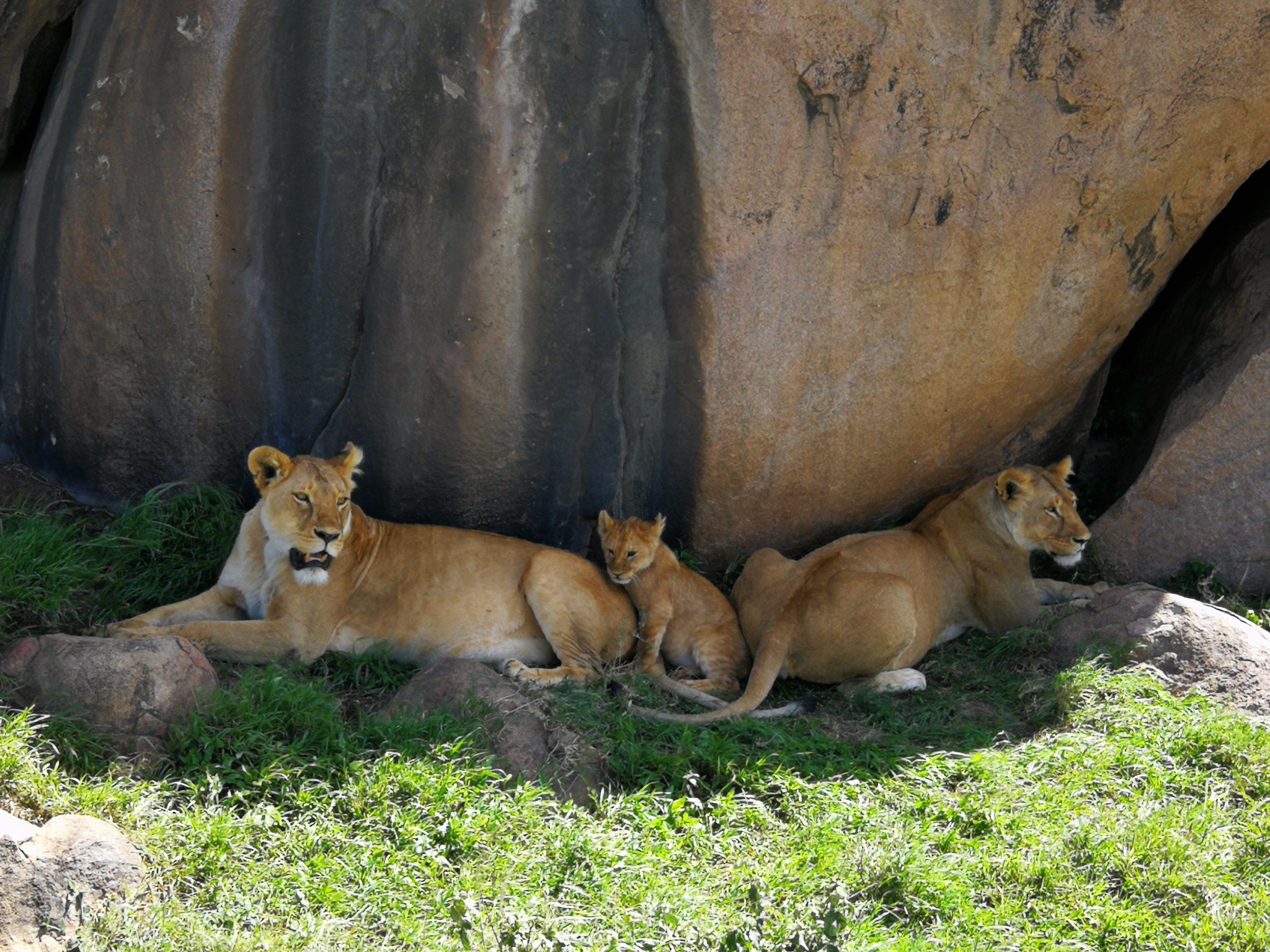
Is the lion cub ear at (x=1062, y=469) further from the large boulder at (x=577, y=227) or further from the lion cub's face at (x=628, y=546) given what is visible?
the lion cub's face at (x=628, y=546)

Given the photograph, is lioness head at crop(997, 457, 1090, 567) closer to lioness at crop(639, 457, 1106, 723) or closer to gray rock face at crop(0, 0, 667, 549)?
lioness at crop(639, 457, 1106, 723)

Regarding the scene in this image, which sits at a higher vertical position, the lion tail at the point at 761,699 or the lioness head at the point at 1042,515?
the lioness head at the point at 1042,515

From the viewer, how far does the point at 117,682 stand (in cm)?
479

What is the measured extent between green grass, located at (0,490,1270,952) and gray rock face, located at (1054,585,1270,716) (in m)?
0.18

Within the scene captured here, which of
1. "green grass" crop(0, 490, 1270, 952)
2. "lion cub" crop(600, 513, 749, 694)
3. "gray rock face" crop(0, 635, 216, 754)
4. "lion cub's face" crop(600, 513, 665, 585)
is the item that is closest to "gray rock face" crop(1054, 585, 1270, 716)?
"green grass" crop(0, 490, 1270, 952)

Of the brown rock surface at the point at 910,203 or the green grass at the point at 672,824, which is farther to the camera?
the brown rock surface at the point at 910,203

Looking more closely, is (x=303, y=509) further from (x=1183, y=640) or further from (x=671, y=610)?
(x=1183, y=640)

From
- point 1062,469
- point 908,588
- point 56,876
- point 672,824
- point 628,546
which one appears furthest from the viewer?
point 1062,469

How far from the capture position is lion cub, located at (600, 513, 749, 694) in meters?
6.04

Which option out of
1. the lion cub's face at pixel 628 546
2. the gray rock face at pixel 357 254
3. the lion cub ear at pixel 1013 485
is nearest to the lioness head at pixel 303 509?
the gray rock face at pixel 357 254

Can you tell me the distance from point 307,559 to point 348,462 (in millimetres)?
472

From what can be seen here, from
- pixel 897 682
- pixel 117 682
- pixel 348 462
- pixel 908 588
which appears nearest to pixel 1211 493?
pixel 908 588

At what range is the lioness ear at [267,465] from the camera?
5.55 metres

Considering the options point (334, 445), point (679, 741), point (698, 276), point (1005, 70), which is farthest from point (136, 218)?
point (1005, 70)
